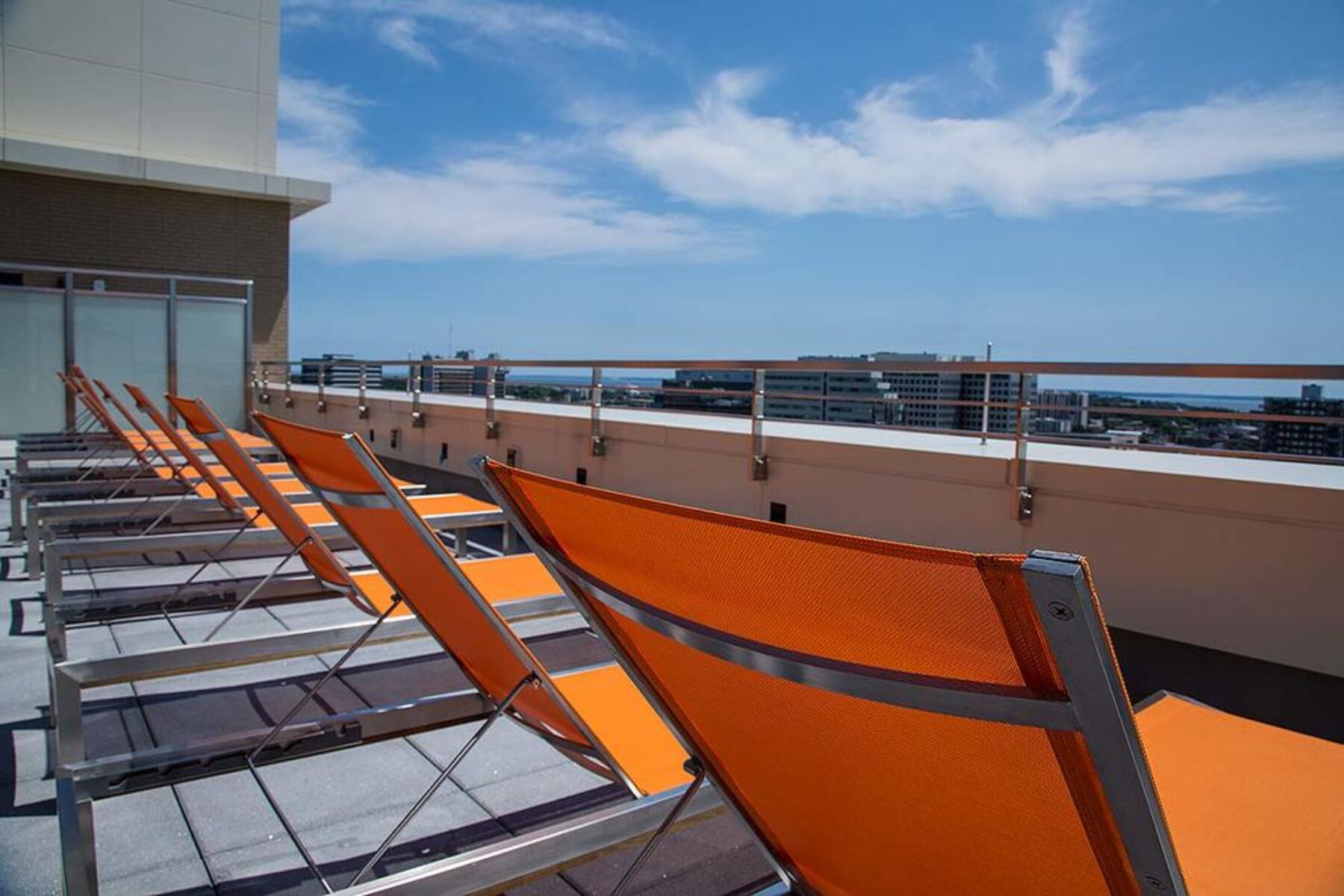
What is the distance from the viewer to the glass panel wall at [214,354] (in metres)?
14.0

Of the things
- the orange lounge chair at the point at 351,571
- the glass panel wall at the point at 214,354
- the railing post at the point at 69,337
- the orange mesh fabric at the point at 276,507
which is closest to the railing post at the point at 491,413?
the orange mesh fabric at the point at 276,507

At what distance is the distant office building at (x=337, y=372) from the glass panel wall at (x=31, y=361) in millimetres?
3131

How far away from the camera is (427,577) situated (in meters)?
→ 2.17

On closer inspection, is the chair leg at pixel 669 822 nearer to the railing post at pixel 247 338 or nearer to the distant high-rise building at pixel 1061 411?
the distant high-rise building at pixel 1061 411

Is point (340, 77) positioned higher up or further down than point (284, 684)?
higher up

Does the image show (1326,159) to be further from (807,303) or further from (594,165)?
(594,165)

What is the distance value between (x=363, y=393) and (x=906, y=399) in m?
6.92

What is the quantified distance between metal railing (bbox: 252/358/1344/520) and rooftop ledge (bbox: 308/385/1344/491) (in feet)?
0.25

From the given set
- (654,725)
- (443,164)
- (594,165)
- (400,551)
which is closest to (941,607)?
(654,725)

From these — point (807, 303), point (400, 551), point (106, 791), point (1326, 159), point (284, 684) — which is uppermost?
point (1326, 159)

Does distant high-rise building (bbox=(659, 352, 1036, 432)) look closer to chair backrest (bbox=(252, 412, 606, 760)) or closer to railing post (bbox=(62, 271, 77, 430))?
chair backrest (bbox=(252, 412, 606, 760))

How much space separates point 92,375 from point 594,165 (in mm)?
31161

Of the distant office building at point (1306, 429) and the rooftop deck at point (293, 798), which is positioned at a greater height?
the distant office building at point (1306, 429)

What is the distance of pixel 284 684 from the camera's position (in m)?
3.48
